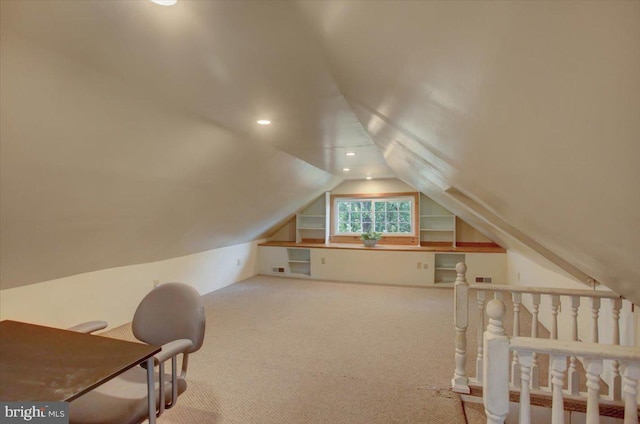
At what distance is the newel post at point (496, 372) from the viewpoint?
120cm

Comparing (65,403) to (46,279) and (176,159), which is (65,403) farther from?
(46,279)

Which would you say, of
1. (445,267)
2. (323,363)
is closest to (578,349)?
(323,363)

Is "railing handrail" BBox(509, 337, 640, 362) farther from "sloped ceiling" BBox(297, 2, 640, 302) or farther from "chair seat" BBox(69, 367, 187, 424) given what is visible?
"chair seat" BBox(69, 367, 187, 424)

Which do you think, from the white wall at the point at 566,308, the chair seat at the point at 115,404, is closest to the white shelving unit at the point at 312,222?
the white wall at the point at 566,308

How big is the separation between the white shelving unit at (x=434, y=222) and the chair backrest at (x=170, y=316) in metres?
5.02

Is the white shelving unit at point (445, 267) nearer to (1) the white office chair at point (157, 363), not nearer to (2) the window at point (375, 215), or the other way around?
(2) the window at point (375, 215)

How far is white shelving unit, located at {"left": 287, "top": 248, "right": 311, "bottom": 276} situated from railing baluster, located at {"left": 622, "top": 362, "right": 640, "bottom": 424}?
5.33 meters

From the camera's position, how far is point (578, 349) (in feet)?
3.89

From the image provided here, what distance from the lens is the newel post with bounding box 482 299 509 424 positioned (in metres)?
1.20

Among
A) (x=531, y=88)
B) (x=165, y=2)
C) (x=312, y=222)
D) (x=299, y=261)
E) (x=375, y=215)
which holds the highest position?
(x=165, y=2)

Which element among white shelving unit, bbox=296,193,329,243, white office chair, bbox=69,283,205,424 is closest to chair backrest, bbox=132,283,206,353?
white office chair, bbox=69,283,205,424

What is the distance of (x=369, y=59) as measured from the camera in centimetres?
110

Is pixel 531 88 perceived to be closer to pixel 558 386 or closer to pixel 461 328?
pixel 558 386

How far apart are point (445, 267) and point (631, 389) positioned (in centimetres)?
461
